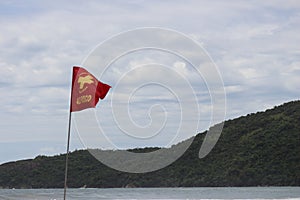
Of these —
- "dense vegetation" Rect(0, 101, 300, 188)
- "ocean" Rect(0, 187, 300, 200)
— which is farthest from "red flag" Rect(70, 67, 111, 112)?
"dense vegetation" Rect(0, 101, 300, 188)

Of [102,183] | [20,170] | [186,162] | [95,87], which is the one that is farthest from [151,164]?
[95,87]

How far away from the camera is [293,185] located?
62531 millimetres

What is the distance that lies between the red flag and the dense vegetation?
5159cm

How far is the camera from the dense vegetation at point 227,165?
210 ft

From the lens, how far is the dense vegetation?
210 ft

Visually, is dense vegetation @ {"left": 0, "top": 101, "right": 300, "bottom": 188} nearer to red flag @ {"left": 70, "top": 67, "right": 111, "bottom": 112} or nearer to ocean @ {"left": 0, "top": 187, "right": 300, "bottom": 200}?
ocean @ {"left": 0, "top": 187, "right": 300, "bottom": 200}

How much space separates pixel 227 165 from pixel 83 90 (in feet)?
184

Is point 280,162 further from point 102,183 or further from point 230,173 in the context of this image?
point 102,183

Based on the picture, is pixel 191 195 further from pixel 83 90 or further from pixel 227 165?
pixel 83 90

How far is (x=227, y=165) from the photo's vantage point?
2657 inches

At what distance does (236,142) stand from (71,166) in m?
16.8

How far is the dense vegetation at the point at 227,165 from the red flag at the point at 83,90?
51.6 metres

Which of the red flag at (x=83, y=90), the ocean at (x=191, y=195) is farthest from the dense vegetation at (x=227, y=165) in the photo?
the red flag at (x=83, y=90)

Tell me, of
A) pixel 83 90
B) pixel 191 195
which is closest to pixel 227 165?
pixel 191 195
